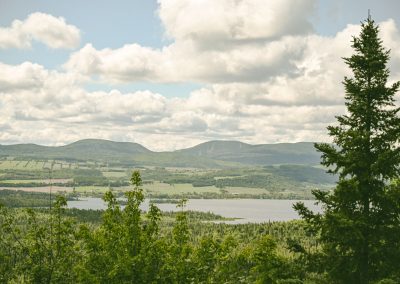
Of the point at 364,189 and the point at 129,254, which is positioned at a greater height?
the point at 364,189

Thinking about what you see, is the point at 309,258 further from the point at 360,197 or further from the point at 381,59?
the point at 381,59

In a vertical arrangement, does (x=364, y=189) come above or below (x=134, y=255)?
above

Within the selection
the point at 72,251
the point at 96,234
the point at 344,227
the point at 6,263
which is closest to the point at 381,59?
the point at 344,227

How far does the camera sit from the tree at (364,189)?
64.4 feet

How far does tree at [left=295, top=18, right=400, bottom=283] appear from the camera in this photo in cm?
1964

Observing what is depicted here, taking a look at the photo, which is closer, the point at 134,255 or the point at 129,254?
the point at 129,254

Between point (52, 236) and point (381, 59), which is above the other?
point (381, 59)

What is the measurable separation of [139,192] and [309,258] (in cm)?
934

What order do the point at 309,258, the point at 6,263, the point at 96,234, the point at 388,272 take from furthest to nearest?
the point at 6,263
the point at 96,234
the point at 309,258
the point at 388,272

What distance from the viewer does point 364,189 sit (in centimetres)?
2028

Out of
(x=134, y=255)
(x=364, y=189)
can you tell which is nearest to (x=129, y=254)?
(x=134, y=255)

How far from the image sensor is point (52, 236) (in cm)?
2223

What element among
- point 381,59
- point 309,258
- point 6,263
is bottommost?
point 6,263

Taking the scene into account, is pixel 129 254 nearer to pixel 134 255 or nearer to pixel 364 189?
pixel 134 255
